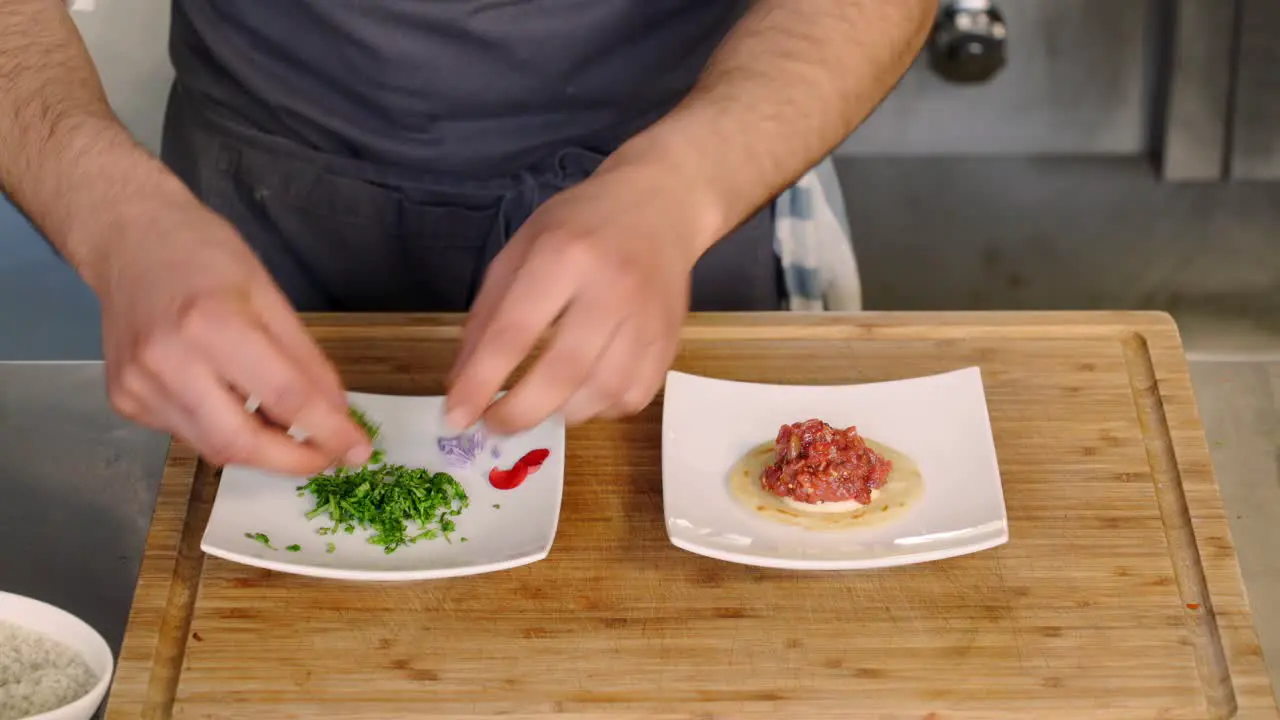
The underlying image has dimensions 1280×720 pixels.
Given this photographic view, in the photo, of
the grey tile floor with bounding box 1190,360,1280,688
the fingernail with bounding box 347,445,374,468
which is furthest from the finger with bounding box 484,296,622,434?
the grey tile floor with bounding box 1190,360,1280,688

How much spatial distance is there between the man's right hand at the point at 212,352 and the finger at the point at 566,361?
119mm

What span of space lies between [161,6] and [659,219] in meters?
1.19

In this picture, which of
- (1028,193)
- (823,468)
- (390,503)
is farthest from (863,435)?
(1028,193)

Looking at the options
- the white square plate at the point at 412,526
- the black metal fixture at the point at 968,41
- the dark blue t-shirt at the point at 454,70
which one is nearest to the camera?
the white square plate at the point at 412,526

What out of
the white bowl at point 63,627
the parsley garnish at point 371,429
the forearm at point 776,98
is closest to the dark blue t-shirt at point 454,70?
the forearm at point 776,98

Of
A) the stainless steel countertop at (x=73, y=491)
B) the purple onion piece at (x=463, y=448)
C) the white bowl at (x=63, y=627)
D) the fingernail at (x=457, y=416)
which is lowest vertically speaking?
the stainless steel countertop at (x=73, y=491)

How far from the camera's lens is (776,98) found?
1141 millimetres

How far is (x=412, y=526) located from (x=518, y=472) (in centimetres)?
9

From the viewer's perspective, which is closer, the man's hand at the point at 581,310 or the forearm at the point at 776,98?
the man's hand at the point at 581,310

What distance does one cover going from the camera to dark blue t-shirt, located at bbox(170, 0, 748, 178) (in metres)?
1.31

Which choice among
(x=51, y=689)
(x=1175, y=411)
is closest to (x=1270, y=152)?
(x=1175, y=411)

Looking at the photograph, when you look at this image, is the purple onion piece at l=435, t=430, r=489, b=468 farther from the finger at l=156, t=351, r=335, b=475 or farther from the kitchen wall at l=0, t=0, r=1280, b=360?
the kitchen wall at l=0, t=0, r=1280, b=360

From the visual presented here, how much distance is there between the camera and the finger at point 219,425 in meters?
0.93

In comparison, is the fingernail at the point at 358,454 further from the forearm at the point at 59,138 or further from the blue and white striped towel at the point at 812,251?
the blue and white striped towel at the point at 812,251
